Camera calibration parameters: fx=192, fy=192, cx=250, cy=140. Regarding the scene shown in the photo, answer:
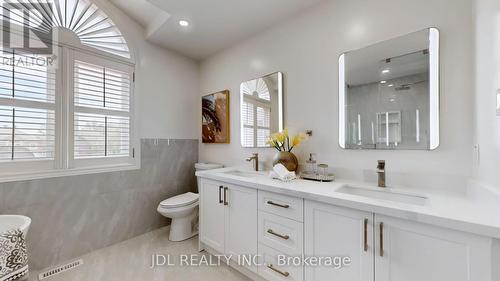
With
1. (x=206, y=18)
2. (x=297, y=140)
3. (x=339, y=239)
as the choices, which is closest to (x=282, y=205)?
(x=339, y=239)

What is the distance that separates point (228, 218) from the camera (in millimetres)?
1771

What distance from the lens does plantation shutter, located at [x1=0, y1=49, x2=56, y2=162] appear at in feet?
5.37

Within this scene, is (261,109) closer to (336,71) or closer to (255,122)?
(255,122)

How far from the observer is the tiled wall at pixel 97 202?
5.78 ft

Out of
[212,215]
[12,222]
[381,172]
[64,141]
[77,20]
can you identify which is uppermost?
[77,20]

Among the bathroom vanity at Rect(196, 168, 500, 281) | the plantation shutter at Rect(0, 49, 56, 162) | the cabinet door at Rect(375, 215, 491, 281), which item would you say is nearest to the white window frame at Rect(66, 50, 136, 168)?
the plantation shutter at Rect(0, 49, 56, 162)

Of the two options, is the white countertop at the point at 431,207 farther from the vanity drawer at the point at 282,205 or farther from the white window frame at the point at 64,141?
the white window frame at the point at 64,141

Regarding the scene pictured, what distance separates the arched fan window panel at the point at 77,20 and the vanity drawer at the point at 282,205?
2.39 meters

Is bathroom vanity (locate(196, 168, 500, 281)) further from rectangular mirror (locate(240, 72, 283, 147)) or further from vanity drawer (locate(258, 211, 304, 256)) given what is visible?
rectangular mirror (locate(240, 72, 283, 147))

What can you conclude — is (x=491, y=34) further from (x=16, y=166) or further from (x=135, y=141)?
(x=16, y=166)

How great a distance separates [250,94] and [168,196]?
1814 mm

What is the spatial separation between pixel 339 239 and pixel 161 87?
2683 millimetres

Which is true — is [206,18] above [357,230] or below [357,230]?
above

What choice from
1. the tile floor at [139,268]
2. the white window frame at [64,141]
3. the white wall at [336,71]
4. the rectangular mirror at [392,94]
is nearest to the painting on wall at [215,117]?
the white wall at [336,71]
